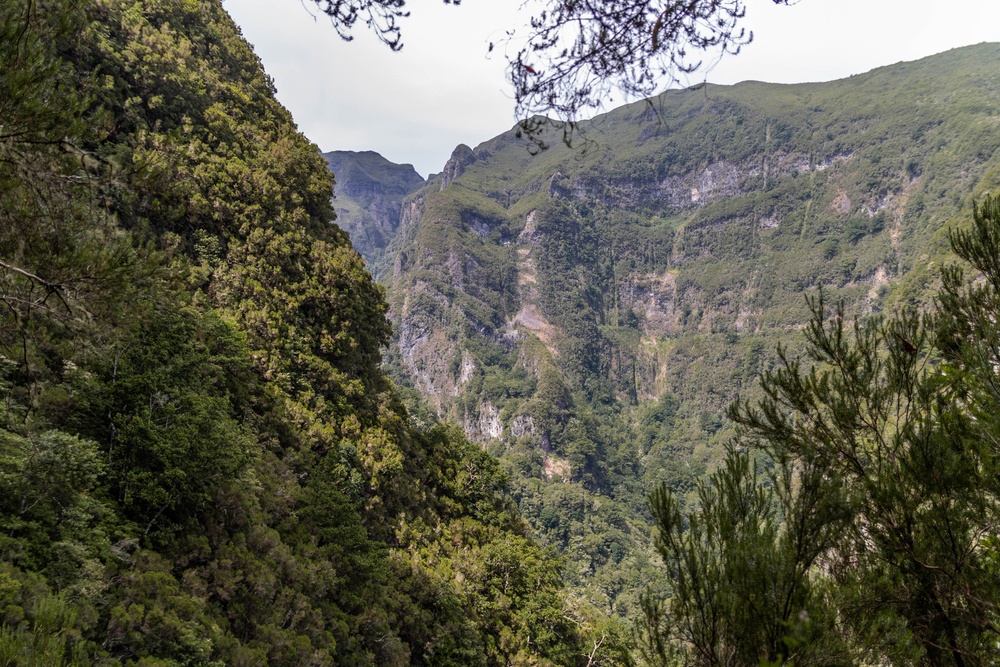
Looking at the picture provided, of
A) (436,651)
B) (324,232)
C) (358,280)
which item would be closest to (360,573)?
(436,651)

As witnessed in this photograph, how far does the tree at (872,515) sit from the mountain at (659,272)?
64504 mm

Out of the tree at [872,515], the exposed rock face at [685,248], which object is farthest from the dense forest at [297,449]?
the exposed rock face at [685,248]

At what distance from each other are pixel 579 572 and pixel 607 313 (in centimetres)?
11640

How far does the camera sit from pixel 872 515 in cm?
482

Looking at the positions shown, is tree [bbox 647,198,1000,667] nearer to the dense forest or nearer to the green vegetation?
the dense forest

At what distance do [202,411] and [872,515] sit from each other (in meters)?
12.0

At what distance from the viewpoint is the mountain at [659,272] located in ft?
331

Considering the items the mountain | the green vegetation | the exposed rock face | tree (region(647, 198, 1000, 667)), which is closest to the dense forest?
tree (region(647, 198, 1000, 667))

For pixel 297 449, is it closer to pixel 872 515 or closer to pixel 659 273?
pixel 872 515

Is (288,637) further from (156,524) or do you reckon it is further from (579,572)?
(579,572)

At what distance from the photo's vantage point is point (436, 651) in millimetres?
15297

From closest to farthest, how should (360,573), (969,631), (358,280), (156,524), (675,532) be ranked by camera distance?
(675,532) → (969,631) → (156,524) → (360,573) → (358,280)

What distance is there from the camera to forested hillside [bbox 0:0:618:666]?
149 inches

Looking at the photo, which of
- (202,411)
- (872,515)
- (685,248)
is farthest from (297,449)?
(685,248)
